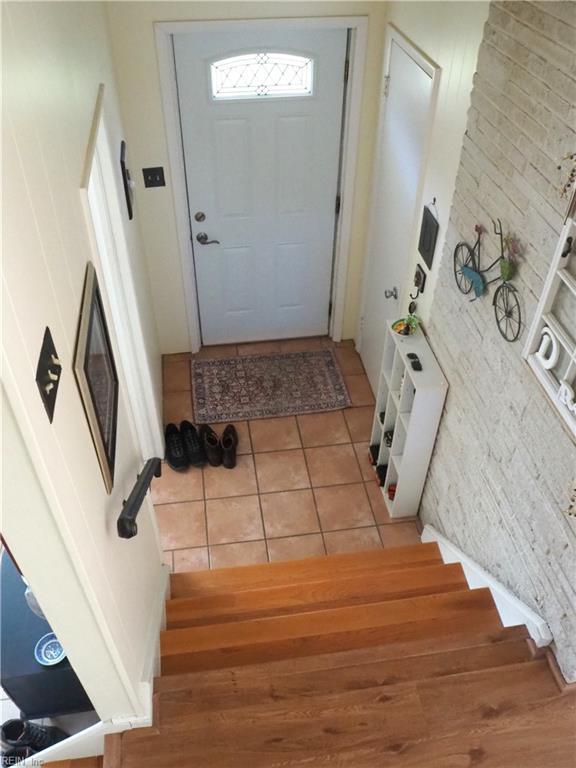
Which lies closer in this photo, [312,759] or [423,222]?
[312,759]

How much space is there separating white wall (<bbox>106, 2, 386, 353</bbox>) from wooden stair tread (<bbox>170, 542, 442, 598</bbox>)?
1999mm

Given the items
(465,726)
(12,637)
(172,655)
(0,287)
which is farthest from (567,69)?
(12,637)

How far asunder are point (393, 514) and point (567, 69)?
2.31m

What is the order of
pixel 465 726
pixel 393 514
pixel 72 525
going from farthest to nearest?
pixel 393 514, pixel 465 726, pixel 72 525

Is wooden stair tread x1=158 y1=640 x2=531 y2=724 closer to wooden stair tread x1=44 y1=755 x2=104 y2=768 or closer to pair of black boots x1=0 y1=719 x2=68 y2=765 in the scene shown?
wooden stair tread x1=44 y1=755 x2=104 y2=768

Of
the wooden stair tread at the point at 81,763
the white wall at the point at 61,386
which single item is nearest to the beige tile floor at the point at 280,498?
the white wall at the point at 61,386

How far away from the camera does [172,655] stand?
2.25 m

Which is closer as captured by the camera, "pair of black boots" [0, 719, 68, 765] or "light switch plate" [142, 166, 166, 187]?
"pair of black boots" [0, 719, 68, 765]

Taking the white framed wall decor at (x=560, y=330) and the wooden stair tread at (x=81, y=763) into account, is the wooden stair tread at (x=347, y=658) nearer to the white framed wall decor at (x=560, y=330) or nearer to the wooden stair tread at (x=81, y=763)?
the wooden stair tread at (x=81, y=763)

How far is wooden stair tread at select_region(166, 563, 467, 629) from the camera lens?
8.30 ft

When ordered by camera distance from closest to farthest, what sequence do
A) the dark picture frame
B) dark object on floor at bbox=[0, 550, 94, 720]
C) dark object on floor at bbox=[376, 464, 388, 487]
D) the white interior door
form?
the dark picture frame → dark object on floor at bbox=[0, 550, 94, 720] → the white interior door → dark object on floor at bbox=[376, 464, 388, 487]

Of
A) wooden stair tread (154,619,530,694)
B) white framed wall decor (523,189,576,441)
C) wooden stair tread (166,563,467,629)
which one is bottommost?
wooden stair tread (166,563,467,629)

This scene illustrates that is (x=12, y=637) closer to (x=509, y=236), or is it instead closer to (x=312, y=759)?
(x=312, y=759)

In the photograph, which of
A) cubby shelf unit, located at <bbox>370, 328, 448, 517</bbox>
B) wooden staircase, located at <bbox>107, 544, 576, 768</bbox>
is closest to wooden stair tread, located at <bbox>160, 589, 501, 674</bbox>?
wooden staircase, located at <bbox>107, 544, 576, 768</bbox>
